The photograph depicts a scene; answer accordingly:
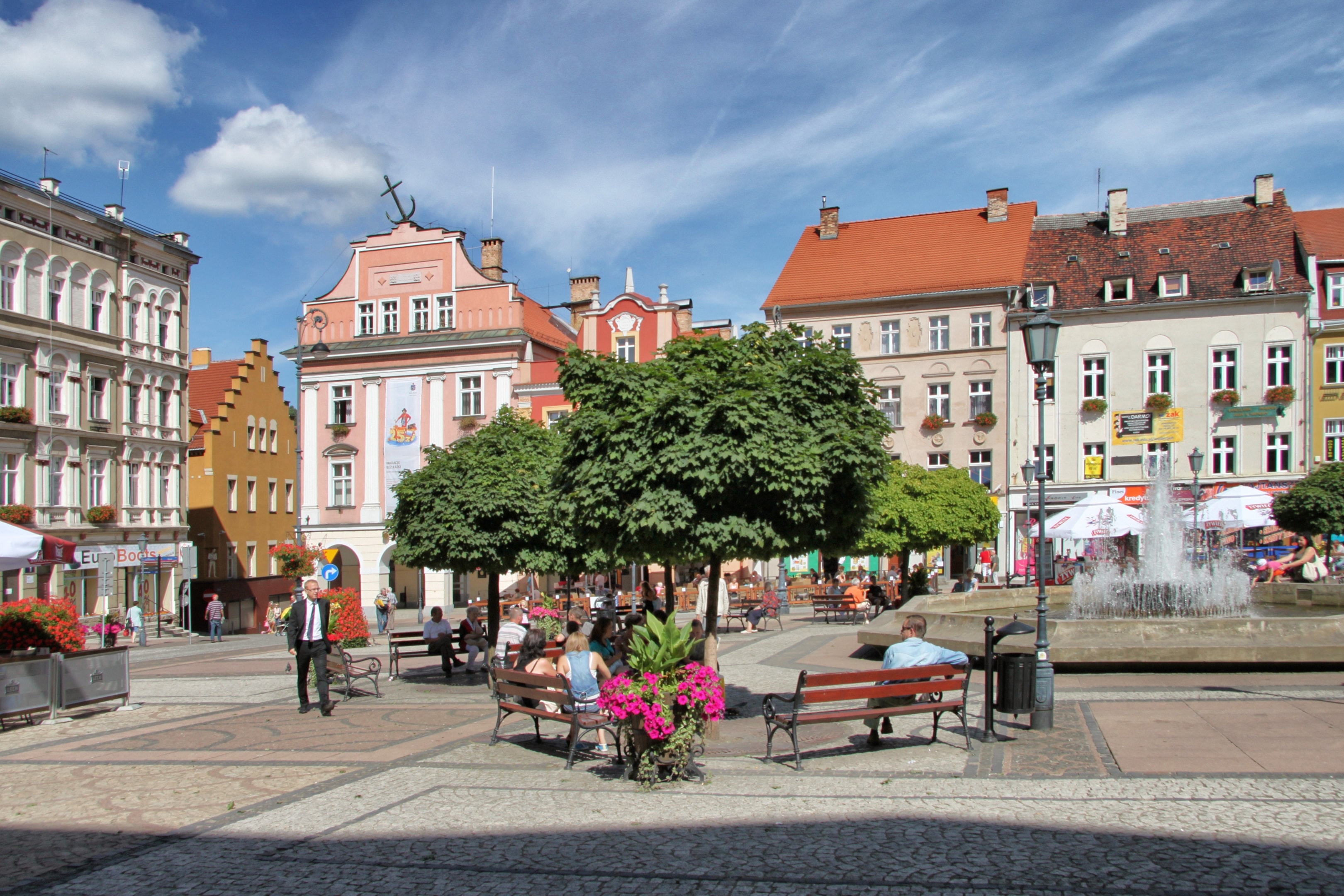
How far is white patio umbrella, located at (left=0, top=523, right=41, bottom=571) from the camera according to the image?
1421 centimetres

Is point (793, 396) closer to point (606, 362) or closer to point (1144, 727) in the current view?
point (606, 362)

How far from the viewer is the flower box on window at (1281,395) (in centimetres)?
4109

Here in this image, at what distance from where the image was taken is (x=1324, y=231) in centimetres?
4616

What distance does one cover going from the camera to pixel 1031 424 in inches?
1756

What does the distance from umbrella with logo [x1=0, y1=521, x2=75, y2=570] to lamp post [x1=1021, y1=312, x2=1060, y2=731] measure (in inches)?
509

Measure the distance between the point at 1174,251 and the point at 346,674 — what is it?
4099 centimetres

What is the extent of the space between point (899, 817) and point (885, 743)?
293cm

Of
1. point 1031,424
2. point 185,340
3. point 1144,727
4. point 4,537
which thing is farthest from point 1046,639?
point 185,340

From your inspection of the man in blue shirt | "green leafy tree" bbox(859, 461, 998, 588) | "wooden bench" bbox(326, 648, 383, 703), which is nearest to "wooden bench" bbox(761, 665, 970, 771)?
the man in blue shirt

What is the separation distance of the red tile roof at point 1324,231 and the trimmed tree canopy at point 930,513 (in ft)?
63.7

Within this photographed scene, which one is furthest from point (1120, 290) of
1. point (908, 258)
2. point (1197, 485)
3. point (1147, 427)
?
point (1197, 485)

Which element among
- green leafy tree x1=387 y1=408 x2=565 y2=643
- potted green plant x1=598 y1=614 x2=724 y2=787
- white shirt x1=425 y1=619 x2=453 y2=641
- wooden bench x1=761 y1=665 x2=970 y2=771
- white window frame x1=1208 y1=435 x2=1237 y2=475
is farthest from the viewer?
white window frame x1=1208 y1=435 x2=1237 y2=475

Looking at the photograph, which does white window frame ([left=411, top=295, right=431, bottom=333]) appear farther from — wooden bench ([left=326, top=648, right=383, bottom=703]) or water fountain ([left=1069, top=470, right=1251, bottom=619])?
wooden bench ([left=326, top=648, right=383, bottom=703])

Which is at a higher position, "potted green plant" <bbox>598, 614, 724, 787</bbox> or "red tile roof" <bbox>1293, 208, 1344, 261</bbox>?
"red tile roof" <bbox>1293, 208, 1344, 261</bbox>
